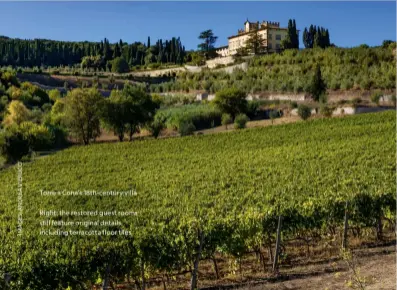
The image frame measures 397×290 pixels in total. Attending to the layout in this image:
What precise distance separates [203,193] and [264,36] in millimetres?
78998

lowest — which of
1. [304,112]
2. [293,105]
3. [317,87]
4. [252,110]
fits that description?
[304,112]

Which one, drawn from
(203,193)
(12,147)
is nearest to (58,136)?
(12,147)

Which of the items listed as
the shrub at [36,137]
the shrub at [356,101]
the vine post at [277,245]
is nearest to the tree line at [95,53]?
the shrub at [356,101]

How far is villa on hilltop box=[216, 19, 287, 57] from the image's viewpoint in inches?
3674

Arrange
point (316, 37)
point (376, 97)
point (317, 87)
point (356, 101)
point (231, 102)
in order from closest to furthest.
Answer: point (376, 97)
point (356, 101)
point (231, 102)
point (317, 87)
point (316, 37)

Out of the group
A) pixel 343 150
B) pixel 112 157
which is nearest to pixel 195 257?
pixel 343 150

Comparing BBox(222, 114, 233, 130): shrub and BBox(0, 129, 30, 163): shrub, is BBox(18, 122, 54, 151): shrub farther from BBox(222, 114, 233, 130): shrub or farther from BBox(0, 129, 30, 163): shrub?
BBox(222, 114, 233, 130): shrub

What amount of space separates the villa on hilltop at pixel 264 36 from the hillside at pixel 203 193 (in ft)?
190

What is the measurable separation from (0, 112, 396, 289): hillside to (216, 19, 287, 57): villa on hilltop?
5799 centimetres

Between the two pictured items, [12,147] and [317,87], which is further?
[317,87]

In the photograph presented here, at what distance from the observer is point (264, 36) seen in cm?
9412

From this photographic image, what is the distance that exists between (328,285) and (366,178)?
1086cm

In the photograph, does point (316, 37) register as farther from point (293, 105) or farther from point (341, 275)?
point (341, 275)

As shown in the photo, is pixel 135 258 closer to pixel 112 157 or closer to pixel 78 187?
pixel 78 187
